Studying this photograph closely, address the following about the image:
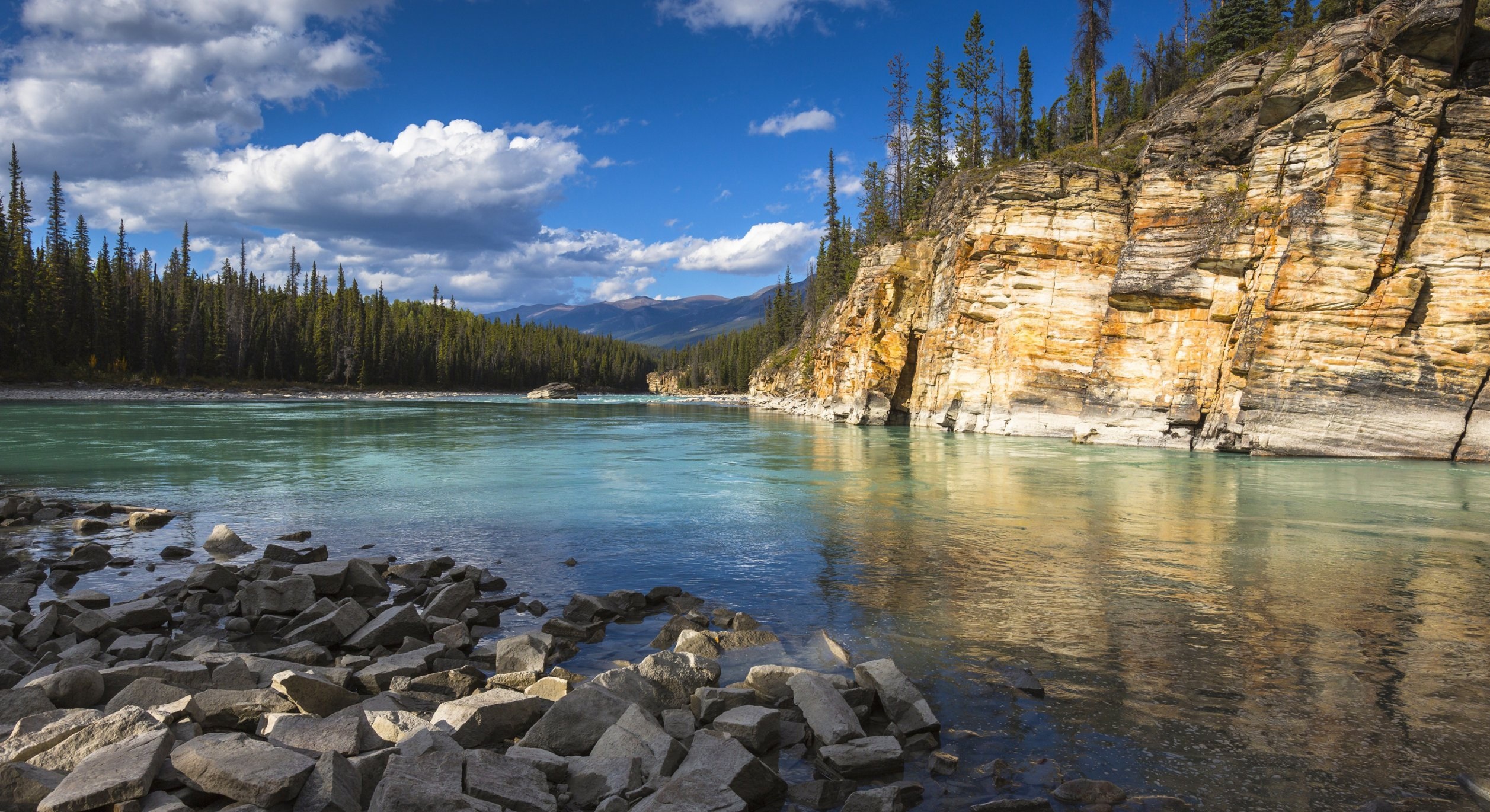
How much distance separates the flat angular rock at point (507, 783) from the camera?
461 cm

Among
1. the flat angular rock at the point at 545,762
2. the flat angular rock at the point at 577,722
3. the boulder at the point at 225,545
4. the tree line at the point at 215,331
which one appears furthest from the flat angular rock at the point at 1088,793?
the tree line at the point at 215,331

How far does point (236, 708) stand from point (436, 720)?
1.50m

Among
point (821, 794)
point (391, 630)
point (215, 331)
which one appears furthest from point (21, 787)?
point (215, 331)

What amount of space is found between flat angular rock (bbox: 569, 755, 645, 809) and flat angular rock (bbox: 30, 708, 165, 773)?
107 inches

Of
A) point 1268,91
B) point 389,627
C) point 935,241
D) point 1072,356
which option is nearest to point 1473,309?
point 1268,91

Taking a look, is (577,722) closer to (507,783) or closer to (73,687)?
(507,783)

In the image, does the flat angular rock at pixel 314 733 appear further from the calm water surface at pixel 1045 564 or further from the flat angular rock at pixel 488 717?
the calm water surface at pixel 1045 564

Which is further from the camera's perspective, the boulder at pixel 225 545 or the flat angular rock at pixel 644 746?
the boulder at pixel 225 545

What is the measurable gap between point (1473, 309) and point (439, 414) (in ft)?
209

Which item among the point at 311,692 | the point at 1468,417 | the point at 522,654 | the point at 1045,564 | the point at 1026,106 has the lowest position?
the point at 1045,564

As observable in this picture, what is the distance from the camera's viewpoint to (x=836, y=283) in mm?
91312

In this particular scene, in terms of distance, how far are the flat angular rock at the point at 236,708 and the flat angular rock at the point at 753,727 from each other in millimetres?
3355

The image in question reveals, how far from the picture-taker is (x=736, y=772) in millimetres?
4961

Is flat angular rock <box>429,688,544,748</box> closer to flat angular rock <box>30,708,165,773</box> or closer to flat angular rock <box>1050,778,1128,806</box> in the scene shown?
flat angular rock <box>30,708,165,773</box>
